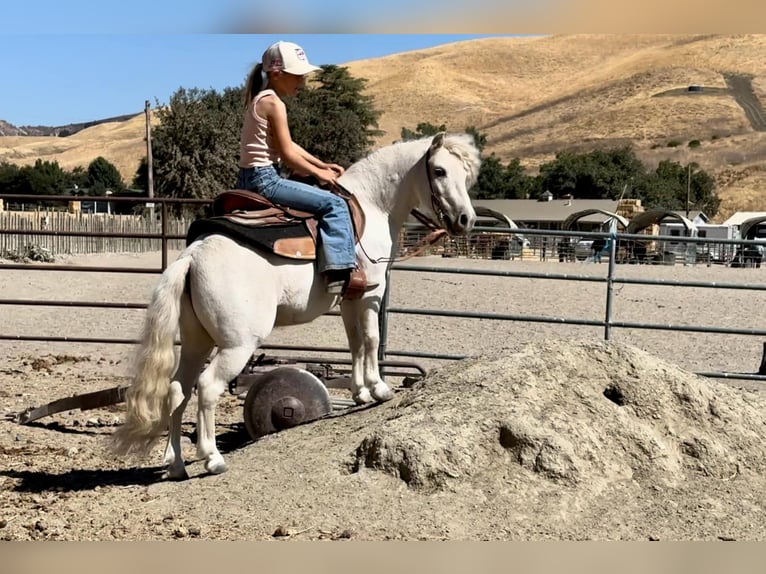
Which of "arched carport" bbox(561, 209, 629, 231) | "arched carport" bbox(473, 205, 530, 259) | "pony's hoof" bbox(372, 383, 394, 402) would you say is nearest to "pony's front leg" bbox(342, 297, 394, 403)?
"pony's hoof" bbox(372, 383, 394, 402)

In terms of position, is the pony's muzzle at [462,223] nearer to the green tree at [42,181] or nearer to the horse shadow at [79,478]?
the horse shadow at [79,478]

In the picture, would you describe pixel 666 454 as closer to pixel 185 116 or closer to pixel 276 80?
pixel 276 80

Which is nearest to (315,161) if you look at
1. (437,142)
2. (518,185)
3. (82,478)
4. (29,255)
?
(437,142)

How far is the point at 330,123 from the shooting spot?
155 feet

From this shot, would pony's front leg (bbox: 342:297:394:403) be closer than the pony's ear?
No

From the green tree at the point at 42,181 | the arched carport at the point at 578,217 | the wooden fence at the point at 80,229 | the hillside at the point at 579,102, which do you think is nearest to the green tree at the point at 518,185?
the arched carport at the point at 578,217

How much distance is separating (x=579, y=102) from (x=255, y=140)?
12048cm

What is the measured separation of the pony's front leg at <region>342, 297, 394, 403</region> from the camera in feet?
16.2

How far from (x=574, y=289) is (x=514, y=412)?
38.5 ft

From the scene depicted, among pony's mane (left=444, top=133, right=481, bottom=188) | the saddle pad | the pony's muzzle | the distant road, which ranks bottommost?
the saddle pad

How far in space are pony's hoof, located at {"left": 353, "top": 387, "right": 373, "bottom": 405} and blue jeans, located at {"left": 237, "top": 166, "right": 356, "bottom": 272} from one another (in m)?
0.93

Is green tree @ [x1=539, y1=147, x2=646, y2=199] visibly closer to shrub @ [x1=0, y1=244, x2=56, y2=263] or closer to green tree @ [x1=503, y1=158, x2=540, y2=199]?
green tree @ [x1=503, y1=158, x2=540, y2=199]

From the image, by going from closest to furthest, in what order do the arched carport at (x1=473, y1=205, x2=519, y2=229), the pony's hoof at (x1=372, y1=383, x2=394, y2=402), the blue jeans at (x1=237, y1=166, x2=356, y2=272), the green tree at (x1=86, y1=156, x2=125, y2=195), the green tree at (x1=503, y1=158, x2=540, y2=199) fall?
the blue jeans at (x1=237, y1=166, x2=356, y2=272), the pony's hoof at (x1=372, y1=383, x2=394, y2=402), the arched carport at (x1=473, y1=205, x2=519, y2=229), the green tree at (x1=503, y1=158, x2=540, y2=199), the green tree at (x1=86, y1=156, x2=125, y2=195)

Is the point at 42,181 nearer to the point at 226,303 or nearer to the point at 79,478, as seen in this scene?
the point at 79,478
